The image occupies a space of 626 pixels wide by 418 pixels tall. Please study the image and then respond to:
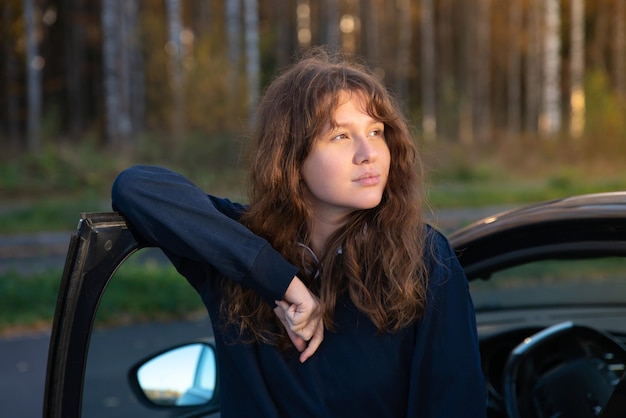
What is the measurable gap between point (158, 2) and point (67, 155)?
19958 mm

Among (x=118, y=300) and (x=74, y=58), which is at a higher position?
(x=74, y=58)

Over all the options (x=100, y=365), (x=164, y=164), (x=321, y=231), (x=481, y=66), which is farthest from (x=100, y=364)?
(x=481, y=66)

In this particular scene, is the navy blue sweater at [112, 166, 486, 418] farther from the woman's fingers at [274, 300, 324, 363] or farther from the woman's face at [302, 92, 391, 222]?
the woman's face at [302, 92, 391, 222]

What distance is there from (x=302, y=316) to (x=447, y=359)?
31 cm

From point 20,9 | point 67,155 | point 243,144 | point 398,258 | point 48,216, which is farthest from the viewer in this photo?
point 20,9

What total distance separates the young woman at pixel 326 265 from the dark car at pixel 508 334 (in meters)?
0.19

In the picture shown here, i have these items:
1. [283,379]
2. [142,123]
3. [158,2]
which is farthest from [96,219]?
[158,2]

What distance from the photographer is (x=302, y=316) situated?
1.76 metres

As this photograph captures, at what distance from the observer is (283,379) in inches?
71.1

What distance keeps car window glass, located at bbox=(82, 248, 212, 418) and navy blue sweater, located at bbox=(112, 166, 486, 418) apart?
10.3 feet

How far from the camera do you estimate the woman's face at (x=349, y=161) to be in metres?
1.87

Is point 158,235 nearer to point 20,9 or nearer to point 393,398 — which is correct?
point 393,398

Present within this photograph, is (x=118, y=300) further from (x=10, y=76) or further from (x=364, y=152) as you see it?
(x=10, y=76)

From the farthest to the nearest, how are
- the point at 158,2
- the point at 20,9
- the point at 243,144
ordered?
the point at 158,2 < the point at 20,9 < the point at 243,144
